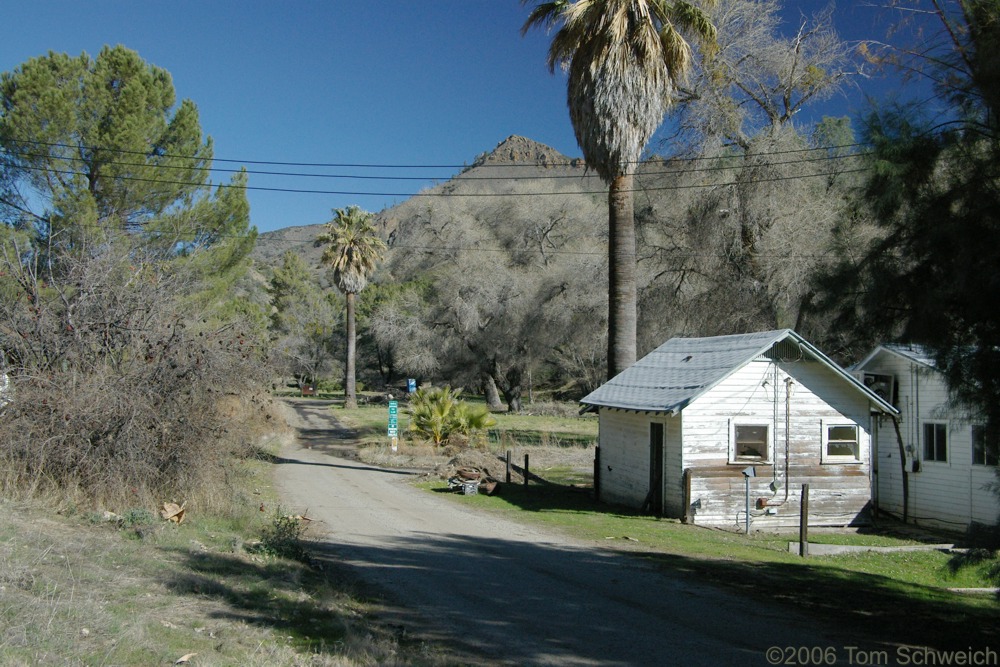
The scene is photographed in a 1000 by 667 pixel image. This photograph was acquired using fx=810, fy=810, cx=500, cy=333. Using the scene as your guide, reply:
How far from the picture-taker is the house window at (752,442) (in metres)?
18.0

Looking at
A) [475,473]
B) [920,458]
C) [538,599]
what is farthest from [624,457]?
[538,599]

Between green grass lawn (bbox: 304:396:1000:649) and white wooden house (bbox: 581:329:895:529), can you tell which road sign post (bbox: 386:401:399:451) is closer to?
green grass lawn (bbox: 304:396:1000:649)

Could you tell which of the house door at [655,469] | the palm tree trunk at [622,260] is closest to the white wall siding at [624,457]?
the house door at [655,469]

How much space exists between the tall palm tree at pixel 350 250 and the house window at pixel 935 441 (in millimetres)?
37175

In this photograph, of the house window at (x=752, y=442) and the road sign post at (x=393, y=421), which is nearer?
the house window at (x=752, y=442)

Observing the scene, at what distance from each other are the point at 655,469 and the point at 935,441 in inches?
280

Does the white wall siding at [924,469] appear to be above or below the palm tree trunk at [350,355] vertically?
below

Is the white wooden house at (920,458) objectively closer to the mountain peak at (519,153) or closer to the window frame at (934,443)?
the window frame at (934,443)

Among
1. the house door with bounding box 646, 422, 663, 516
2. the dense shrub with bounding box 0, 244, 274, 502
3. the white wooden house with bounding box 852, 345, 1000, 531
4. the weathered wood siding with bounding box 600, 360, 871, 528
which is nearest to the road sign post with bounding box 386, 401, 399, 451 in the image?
the weathered wood siding with bounding box 600, 360, 871, 528

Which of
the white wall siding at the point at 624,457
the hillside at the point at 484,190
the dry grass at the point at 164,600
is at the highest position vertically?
the hillside at the point at 484,190

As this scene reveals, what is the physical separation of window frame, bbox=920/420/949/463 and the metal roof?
1.62 m

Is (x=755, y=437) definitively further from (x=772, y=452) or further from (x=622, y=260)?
(x=622, y=260)

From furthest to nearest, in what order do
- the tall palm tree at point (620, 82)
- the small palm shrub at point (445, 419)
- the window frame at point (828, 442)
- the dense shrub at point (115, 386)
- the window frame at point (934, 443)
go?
the small palm shrub at point (445, 419), the tall palm tree at point (620, 82), the window frame at point (934, 443), the window frame at point (828, 442), the dense shrub at point (115, 386)

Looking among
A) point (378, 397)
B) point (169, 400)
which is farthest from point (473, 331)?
point (169, 400)
